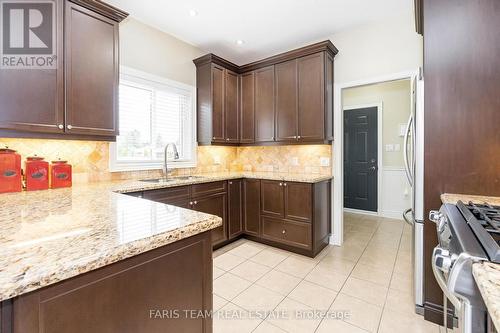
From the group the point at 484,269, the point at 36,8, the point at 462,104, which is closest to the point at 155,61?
the point at 36,8

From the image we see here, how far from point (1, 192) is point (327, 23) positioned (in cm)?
365

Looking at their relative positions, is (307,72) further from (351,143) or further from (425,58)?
(351,143)

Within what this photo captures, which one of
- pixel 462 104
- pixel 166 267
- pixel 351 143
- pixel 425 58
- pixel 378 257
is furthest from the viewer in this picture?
pixel 351 143

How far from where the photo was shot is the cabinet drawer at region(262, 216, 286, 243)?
304 centimetres

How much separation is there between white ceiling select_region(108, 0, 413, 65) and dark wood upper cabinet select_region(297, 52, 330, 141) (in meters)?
0.43

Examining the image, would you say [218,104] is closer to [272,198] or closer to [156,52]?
[156,52]

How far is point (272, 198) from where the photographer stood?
311 cm

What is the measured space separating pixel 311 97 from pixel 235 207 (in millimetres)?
1797

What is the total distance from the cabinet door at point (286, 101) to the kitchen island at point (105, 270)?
241 centimetres

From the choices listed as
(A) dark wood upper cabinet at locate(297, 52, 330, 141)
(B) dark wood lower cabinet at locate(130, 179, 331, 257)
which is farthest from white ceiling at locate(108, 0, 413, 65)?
(B) dark wood lower cabinet at locate(130, 179, 331, 257)

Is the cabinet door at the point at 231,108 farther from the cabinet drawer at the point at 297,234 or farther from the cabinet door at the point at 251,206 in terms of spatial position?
the cabinet drawer at the point at 297,234

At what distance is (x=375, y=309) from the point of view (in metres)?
1.87

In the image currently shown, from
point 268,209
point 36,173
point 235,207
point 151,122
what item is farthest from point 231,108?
point 36,173

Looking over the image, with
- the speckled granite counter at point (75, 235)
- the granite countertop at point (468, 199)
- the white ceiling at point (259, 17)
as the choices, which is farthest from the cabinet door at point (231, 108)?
the granite countertop at point (468, 199)
